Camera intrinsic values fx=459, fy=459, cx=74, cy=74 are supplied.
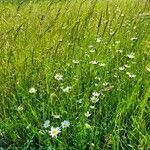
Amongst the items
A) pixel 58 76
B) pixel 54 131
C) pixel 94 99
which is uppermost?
pixel 58 76

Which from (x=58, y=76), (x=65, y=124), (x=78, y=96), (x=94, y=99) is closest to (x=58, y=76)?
(x=58, y=76)

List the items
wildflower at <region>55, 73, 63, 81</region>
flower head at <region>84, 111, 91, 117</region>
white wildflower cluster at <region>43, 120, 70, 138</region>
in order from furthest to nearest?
wildflower at <region>55, 73, 63, 81</region> → flower head at <region>84, 111, 91, 117</region> → white wildflower cluster at <region>43, 120, 70, 138</region>

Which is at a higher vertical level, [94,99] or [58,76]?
[58,76]

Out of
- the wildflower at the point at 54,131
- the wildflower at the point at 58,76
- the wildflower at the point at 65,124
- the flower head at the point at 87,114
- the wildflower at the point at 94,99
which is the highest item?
the wildflower at the point at 58,76

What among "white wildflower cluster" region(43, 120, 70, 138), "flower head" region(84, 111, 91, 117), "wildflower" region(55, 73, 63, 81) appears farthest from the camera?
"wildflower" region(55, 73, 63, 81)

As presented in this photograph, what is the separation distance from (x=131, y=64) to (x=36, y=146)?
893 mm

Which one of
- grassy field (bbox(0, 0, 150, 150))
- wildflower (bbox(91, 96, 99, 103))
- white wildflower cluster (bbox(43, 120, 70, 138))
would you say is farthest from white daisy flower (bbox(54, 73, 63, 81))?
white wildflower cluster (bbox(43, 120, 70, 138))

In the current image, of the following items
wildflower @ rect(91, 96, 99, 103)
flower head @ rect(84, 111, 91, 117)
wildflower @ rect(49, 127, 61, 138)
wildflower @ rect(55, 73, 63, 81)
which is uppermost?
wildflower @ rect(55, 73, 63, 81)

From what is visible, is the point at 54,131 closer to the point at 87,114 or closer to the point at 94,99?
the point at 87,114

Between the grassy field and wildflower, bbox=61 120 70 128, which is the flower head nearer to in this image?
the grassy field

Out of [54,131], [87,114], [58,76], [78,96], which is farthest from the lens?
[58,76]

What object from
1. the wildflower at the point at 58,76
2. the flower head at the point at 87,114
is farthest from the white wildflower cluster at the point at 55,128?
the wildflower at the point at 58,76

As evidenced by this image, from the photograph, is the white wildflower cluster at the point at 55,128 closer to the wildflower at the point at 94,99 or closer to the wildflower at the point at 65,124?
the wildflower at the point at 65,124

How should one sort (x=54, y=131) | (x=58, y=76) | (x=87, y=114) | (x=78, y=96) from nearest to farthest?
(x=54, y=131) < (x=87, y=114) < (x=78, y=96) < (x=58, y=76)
